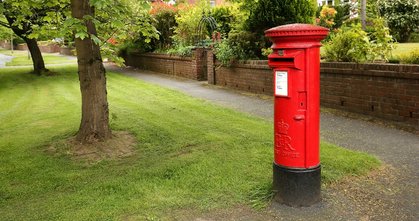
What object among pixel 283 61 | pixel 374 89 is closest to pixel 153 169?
pixel 283 61

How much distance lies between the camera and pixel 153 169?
5211 millimetres

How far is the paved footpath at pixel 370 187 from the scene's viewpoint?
3920mm

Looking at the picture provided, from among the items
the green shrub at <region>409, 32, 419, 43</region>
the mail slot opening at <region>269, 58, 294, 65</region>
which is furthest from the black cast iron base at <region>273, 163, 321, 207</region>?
the green shrub at <region>409, 32, 419, 43</region>

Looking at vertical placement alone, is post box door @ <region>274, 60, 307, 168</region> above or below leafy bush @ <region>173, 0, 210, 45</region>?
below

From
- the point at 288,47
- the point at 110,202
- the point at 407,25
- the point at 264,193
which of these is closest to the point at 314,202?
the point at 264,193

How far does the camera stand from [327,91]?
8.88 m

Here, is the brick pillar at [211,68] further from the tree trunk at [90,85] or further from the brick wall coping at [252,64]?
the tree trunk at [90,85]

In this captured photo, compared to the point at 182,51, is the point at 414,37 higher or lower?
higher

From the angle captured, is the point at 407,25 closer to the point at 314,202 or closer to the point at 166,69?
the point at 166,69

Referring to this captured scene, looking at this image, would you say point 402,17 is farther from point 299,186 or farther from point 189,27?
point 299,186

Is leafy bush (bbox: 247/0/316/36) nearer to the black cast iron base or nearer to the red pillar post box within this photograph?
the red pillar post box

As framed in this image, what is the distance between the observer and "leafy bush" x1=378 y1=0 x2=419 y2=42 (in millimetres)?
20984

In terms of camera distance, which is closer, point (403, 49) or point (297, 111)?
point (297, 111)

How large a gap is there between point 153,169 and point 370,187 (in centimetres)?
250
